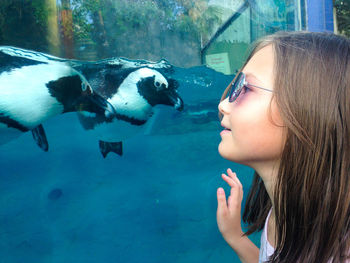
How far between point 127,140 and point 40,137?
16.9 inches

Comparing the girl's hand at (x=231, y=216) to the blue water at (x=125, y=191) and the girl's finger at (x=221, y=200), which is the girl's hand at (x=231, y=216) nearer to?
the girl's finger at (x=221, y=200)

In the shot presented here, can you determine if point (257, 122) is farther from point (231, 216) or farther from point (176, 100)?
point (176, 100)

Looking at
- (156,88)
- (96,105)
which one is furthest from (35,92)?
(156,88)

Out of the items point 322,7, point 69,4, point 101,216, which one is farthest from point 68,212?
point 322,7

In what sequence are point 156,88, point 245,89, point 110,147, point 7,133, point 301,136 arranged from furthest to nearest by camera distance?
1. point 156,88
2. point 110,147
3. point 7,133
4. point 245,89
5. point 301,136

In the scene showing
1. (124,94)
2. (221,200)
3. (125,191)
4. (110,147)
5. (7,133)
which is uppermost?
(124,94)

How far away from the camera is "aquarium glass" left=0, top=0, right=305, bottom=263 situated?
1.44 metres

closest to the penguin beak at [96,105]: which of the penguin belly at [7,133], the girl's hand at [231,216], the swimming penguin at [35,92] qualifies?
the swimming penguin at [35,92]

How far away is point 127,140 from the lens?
5.50 ft

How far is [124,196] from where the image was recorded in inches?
65.5

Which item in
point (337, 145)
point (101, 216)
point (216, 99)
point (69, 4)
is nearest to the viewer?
point (337, 145)

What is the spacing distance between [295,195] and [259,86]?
1.13ft

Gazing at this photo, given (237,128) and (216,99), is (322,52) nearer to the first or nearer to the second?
(237,128)

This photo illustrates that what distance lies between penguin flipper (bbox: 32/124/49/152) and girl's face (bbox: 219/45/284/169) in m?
0.88
